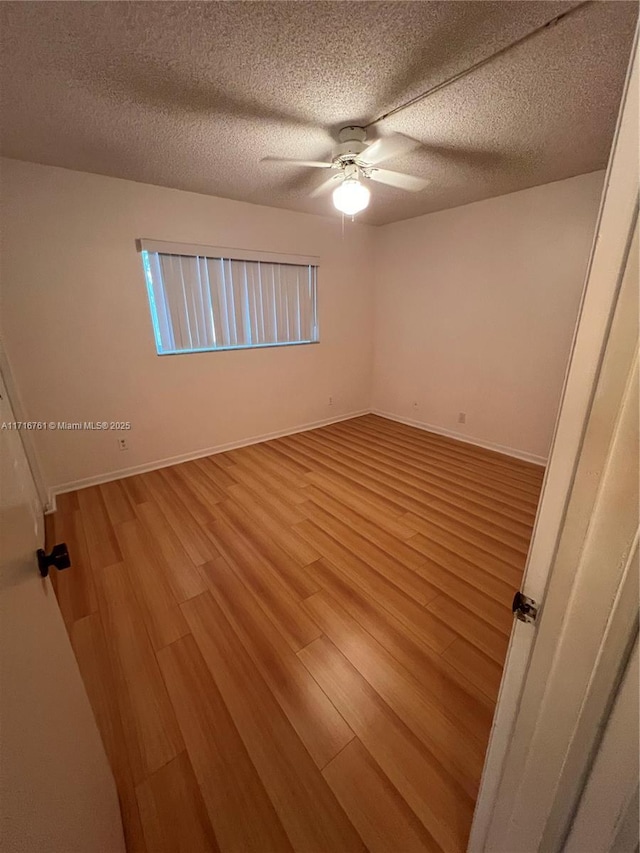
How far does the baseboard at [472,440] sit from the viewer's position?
317cm

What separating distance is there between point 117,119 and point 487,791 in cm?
302

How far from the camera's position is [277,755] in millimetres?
1090

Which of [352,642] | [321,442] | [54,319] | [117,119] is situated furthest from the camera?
[321,442]

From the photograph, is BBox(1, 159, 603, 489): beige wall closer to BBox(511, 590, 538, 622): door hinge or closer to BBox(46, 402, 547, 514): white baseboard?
BBox(46, 402, 547, 514): white baseboard

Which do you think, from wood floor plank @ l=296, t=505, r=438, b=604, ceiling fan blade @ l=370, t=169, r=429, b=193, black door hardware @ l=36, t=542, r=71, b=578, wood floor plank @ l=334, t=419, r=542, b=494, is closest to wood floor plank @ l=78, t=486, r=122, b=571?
wood floor plank @ l=296, t=505, r=438, b=604

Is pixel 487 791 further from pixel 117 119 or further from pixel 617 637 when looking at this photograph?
pixel 117 119

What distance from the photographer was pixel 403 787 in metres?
1.02

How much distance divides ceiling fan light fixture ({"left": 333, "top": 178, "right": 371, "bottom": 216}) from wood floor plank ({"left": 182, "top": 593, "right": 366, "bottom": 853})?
7.73 feet

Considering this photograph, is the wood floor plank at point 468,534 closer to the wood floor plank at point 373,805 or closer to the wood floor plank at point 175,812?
the wood floor plank at point 373,805

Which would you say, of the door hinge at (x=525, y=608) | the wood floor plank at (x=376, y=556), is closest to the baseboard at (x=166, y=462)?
the wood floor plank at (x=376, y=556)

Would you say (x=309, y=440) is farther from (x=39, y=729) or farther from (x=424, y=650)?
(x=39, y=729)

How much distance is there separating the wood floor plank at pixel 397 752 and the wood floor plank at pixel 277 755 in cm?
18

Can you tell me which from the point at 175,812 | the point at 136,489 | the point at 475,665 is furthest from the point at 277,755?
the point at 136,489

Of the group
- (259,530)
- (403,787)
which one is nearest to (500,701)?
(403,787)
